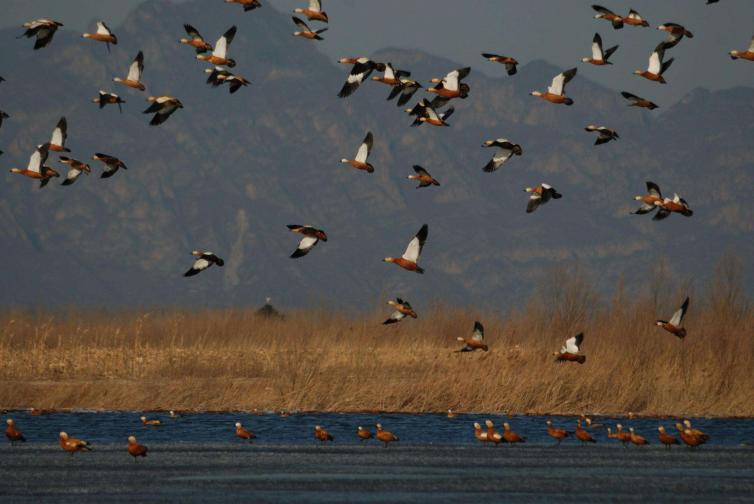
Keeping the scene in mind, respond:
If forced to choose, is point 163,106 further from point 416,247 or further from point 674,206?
point 674,206

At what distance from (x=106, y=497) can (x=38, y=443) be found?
912cm

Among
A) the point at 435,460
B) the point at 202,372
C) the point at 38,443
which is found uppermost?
the point at 435,460

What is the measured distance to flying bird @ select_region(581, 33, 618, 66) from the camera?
32.8 metres

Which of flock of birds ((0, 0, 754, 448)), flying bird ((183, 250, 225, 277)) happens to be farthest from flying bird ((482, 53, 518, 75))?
flying bird ((183, 250, 225, 277))

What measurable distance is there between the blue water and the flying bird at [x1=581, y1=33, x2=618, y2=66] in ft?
26.4

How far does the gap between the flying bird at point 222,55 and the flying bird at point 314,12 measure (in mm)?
1476

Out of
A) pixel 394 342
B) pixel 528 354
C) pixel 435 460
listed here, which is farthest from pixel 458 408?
pixel 394 342

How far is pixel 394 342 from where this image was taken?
5609 centimetres

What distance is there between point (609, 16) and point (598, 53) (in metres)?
0.86

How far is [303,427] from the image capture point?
1457 inches

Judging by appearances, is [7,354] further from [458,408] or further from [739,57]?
[739,57]

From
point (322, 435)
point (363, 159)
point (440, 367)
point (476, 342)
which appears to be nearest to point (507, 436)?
point (476, 342)

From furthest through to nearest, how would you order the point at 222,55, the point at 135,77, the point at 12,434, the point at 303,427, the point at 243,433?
the point at 303,427 < the point at 135,77 < the point at 222,55 < the point at 243,433 < the point at 12,434

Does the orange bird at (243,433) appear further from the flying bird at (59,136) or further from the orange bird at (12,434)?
the flying bird at (59,136)
